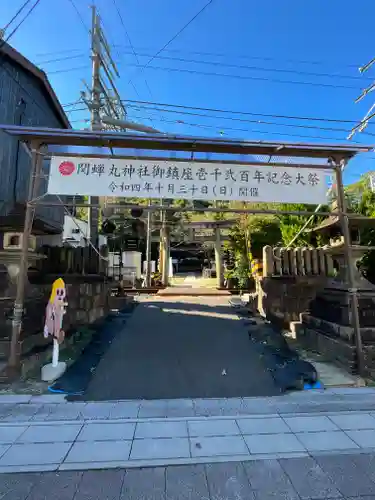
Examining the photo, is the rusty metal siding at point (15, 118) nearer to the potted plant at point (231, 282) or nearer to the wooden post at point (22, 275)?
the wooden post at point (22, 275)

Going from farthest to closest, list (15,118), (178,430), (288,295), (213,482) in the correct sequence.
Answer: (288,295) < (15,118) < (178,430) < (213,482)

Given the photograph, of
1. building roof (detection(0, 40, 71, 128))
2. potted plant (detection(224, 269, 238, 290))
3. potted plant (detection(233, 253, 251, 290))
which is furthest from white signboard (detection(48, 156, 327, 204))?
potted plant (detection(224, 269, 238, 290))

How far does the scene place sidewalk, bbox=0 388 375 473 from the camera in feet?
11.0

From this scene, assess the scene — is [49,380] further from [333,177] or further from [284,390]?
[333,177]

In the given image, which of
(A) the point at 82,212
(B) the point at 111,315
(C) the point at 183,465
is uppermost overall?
(A) the point at 82,212

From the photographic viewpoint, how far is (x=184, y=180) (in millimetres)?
6016

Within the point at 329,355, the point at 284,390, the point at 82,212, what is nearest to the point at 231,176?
the point at 284,390

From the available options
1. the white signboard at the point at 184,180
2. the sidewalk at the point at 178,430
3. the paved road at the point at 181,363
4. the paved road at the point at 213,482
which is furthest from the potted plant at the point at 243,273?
the paved road at the point at 213,482

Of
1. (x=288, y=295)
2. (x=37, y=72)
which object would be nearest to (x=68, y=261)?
(x=37, y=72)

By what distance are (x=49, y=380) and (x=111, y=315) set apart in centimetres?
431

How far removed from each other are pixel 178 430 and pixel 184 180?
13.8 feet

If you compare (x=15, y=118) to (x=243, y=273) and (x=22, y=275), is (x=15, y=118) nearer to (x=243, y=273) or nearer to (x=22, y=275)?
(x=22, y=275)

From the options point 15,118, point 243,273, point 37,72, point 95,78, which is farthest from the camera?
point 243,273

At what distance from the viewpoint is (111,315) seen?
9.84 meters
